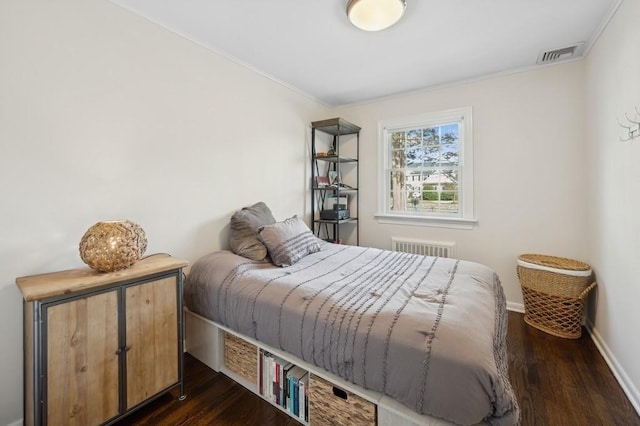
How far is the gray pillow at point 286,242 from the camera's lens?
2.18m

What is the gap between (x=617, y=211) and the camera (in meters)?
1.90

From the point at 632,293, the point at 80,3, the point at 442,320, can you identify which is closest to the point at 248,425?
the point at 442,320

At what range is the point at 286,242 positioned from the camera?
2.27m

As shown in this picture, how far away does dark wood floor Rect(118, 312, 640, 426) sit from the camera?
1510 millimetres

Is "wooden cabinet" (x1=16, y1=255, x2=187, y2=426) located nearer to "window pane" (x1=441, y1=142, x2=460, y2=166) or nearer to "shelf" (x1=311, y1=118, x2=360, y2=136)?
"shelf" (x1=311, y1=118, x2=360, y2=136)

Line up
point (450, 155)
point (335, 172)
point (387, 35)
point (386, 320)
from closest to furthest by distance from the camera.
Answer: point (386, 320) → point (387, 35) → point (450, 155) → point (335, 172)

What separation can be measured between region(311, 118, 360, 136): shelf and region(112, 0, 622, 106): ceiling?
50 cm

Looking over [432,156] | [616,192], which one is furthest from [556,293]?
[432,156]

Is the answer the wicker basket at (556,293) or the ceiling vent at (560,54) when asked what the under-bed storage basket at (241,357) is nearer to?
the wicker basket at (556,293)

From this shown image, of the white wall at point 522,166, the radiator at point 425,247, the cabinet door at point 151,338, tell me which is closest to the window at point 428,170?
the white wall at point 522,166

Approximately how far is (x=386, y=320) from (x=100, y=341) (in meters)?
1.41

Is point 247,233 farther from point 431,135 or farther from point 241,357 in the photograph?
point 431,135

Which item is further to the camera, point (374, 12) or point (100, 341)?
point (374, 12)

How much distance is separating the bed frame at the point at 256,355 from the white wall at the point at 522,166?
7.78 feet
